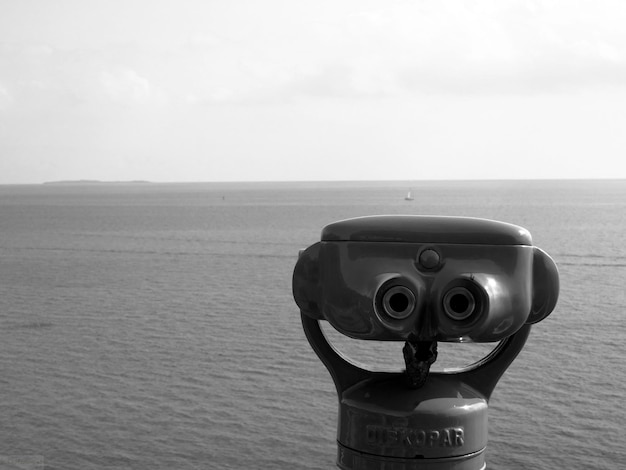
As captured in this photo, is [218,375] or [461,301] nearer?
[461,301]

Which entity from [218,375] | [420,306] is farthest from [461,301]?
[218,375]

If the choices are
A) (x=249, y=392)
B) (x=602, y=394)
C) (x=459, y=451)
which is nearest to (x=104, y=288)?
(x=249, y=392)

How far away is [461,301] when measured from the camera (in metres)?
2.37

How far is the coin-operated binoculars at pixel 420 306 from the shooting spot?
2.37 meters

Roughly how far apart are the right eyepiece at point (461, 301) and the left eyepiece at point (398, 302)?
0.29 ft

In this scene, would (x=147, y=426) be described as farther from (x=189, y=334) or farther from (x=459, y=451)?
(x=459, y=451)

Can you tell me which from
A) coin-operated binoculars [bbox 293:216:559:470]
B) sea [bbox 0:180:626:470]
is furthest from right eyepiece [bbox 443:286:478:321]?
sea [bbox 0:180:626:470]

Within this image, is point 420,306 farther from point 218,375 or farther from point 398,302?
point 218,375

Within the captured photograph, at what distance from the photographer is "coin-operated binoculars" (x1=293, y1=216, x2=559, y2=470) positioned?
7.77ft

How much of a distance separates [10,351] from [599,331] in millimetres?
20947

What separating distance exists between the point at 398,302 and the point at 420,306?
0.21 ft

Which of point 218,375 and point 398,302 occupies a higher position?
point 398,302

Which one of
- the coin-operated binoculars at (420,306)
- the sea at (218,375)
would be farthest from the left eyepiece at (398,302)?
the sea at (218,375)

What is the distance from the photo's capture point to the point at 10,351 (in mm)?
32031
